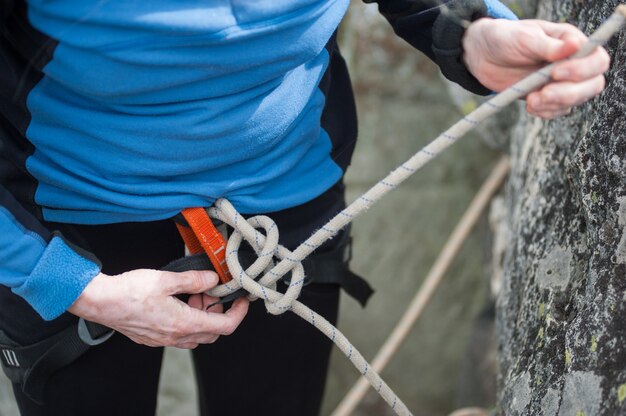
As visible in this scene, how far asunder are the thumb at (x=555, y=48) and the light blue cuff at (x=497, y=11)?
0.46ft

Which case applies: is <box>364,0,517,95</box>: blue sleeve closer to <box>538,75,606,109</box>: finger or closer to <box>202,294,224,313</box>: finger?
<box>538,75,606,109</box>: finger

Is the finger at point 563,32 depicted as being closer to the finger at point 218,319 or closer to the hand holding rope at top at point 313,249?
the hand holding rope at top at point 313,249

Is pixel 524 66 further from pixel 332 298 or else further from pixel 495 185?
pixel 495 185

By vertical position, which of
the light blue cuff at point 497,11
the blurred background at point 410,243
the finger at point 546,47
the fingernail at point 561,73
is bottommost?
the blurred background at point 410,243

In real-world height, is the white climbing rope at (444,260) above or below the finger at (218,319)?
below

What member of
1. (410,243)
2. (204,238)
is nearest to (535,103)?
(204,238)

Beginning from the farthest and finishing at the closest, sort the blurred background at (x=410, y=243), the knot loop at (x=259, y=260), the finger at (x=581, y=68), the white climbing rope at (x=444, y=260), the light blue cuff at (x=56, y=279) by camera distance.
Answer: the blurred background at (x=410, y=243) < the white climbing rope at (x=444, y=260) < the knot loop at (x=259, y=260) < the light blue cuff at (x=56, y=279) < the finger at (x=581, y=68)

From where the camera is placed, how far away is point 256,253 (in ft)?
3.27

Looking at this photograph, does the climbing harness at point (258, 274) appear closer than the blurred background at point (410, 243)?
Yes

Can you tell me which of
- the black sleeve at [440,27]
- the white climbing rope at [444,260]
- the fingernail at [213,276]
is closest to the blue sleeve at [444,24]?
the black sleeve at [440,27]

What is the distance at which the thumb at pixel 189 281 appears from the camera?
2.97 feet

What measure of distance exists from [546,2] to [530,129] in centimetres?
22

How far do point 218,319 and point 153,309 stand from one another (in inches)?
3.6

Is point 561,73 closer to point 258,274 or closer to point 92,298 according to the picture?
point 258,274
